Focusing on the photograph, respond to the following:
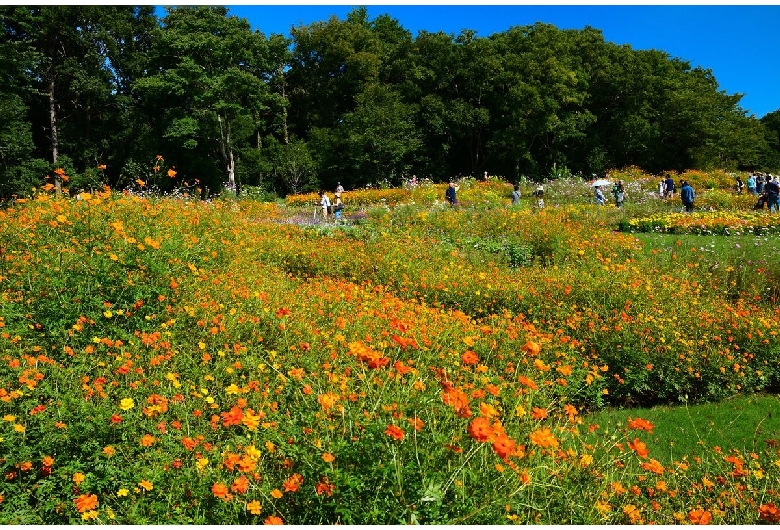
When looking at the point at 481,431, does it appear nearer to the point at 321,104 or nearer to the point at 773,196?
the point at 773,196

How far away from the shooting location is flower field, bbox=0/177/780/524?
2.16 m

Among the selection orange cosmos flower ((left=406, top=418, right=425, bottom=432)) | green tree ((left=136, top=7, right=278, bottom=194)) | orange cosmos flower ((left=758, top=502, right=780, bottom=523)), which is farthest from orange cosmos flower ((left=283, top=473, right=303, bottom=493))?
green tree ((left=136, top=7, right=278, bottom=194))

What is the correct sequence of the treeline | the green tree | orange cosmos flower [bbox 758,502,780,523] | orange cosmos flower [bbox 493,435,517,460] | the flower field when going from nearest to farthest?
orange cosmos flower [bbox 493,435,517,460] → the flower field → orange cosmos flower [bbox 758,502,780,523] → the green tree → the treeline

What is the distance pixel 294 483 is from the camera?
212 cm

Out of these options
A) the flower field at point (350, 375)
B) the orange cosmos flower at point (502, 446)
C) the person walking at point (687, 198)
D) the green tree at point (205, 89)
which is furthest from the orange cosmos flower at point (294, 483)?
the green tree at point (205, 89)

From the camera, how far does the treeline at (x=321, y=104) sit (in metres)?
27.2

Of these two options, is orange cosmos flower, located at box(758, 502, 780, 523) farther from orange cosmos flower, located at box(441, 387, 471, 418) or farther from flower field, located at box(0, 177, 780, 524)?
orange cosmos flower, located at box(441, 387, 471, 418)

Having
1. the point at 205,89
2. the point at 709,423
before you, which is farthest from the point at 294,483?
the point at 205,89

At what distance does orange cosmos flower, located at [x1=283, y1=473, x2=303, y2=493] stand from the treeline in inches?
1066

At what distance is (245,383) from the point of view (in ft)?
12.5

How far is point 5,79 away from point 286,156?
14.2m

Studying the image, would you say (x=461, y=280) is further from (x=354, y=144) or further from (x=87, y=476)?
(x=354, y=144)

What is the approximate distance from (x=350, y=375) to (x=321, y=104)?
34572mm

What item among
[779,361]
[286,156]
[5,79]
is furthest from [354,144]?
[779,361]
